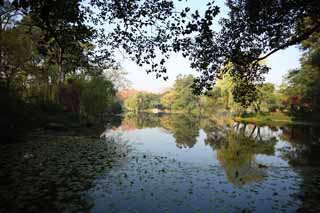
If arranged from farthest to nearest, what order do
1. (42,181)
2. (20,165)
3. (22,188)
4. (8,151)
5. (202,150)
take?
(202,150)
(8,151)
(20,165)
(42,181)
(22,188)

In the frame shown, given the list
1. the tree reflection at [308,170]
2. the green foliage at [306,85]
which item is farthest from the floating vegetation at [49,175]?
the green foliage at [306,85]

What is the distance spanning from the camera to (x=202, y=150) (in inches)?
642

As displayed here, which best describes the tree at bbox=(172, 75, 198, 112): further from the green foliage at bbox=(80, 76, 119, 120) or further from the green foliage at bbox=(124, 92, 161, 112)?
the green foliage at bbox=(80, 76, 119, 120)

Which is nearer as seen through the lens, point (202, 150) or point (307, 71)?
point (202, 150)

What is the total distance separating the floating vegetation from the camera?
6.11 metres

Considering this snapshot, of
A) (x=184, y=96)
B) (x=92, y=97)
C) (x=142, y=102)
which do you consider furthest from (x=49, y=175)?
(x=142, y=102)

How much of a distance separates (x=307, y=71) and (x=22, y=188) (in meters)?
46.7

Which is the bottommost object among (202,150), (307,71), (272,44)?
(202,150)

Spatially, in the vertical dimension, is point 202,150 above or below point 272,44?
below

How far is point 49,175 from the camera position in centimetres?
843

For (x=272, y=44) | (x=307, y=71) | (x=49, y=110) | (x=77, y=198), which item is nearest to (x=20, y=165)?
(x=77, y=198)

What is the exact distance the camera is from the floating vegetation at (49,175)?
6.11m

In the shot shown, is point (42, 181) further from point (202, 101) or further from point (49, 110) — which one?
point (202, 101)

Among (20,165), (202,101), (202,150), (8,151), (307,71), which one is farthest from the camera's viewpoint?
Answer: (202,101)
